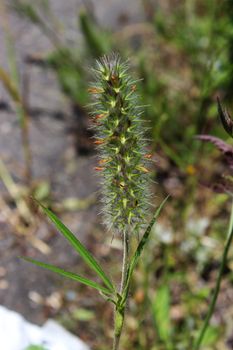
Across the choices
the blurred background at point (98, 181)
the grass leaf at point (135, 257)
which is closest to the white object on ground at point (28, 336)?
the blurred background at point (98, 181)

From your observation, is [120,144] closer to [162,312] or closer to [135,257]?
[135,257]

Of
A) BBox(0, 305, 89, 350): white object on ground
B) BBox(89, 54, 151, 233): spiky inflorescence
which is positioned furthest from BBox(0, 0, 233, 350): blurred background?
BBox(89, 54, 151, 233): spiky inflorescence

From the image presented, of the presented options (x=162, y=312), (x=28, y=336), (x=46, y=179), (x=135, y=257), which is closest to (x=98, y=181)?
(x=46, y=179)

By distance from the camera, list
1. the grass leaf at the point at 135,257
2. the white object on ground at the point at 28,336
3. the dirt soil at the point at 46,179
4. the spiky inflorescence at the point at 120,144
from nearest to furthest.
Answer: the spiky inflorescence at the point at 120,144 < the grass leaf at the point at 135,257 < the white object on ground at the point at 28,336 < the dirt soil at the point at 46,179

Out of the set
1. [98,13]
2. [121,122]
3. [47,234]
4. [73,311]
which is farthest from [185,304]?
[98,13]

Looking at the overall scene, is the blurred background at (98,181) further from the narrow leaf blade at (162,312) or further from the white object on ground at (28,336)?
the white object on ground at (28,336)

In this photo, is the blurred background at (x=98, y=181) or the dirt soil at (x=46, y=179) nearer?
the blurred background at (x=98, y=181)

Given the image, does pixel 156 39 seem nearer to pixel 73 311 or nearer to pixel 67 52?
pixel 67 52
